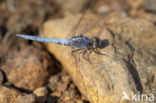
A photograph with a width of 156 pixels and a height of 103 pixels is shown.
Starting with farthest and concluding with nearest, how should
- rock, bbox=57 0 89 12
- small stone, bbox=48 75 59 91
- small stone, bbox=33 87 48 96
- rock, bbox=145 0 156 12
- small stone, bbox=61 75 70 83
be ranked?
1. rock, bbox=57 0 89 12
2. rock, bbox=145 0 156 12
3. small stone, bbox=61 75 70 83
4. small stone, bbox=48 75 59 91
5. small stone, bbox=33 87 48 96

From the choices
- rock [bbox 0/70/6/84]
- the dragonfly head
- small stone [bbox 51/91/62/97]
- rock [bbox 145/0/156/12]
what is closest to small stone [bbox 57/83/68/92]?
small stone [bbox 51/91/62/97]

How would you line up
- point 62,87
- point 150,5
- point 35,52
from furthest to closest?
point 150,5 < point 35,52 < point 62,87

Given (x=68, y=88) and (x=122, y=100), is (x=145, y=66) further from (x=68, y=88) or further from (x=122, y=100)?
(x=68, y=88)

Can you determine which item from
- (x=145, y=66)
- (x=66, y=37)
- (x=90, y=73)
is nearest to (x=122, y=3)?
(x=66, y=37)

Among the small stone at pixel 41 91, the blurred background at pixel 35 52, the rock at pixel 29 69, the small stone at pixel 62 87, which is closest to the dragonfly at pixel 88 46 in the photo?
the rock at pixel 29 69

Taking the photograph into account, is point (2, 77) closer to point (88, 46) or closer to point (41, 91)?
point (41, 91)

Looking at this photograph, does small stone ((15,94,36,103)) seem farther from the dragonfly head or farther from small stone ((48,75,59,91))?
the dragonfly head

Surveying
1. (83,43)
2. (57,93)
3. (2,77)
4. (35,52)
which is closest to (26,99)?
(57,93)
